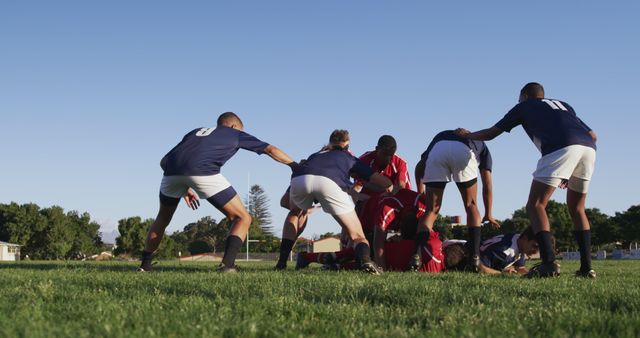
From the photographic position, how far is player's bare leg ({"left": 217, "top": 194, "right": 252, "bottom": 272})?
754 cm

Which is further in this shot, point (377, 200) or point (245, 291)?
point (377, 200)

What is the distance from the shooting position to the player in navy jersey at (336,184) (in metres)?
7.54

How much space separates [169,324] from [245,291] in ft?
4.83

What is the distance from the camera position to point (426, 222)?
8188 mm

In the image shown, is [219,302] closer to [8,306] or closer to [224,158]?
[8,306]

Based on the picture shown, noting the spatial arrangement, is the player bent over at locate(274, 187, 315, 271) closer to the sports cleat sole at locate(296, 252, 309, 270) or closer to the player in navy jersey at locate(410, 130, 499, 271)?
the sports cleat sole at locate(296, 252, 309, 270)

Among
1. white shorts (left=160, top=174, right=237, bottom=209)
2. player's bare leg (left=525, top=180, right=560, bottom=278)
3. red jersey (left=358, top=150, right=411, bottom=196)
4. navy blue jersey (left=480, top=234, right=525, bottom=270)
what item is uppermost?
red jersey (left=358, top=150, right=411, bottom=196)

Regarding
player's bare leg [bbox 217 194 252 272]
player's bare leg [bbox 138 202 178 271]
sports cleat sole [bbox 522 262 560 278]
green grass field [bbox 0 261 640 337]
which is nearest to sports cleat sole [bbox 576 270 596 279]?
sports cleat sole [bbox 522 262 560 278]

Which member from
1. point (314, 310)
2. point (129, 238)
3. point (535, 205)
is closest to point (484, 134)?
point (535, 205)

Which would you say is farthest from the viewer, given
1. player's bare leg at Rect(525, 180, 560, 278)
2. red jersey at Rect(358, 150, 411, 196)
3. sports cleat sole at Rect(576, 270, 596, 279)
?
red jersey at Rect(358, 150, 411, 196)

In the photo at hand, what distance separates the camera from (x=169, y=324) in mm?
3090

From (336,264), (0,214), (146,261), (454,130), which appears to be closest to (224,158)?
(146,261)

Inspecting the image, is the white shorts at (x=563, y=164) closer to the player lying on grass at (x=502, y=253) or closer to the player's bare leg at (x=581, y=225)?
the player's bare leg at (x=581, y=225)

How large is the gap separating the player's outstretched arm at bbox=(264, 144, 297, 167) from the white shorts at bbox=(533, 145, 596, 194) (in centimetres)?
293
